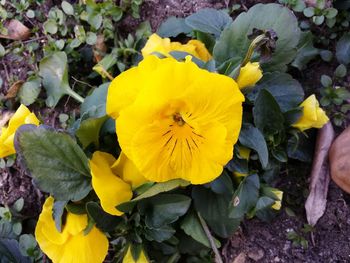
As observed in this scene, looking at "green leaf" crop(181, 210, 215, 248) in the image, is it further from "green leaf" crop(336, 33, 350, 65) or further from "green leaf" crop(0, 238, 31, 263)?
"green leaf" crop(336, 33, 350, 65)

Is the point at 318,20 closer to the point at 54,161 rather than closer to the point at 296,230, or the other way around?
the point at 296,230

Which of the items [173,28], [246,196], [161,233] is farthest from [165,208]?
[173,28]

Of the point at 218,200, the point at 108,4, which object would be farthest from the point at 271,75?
the point at 108,4

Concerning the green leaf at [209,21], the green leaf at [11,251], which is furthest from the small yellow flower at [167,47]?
the green leaf at [11,251]

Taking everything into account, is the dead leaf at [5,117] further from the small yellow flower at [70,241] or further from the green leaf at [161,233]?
the green leaf at [161,233]

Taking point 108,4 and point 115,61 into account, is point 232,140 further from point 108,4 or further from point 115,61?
point 108,4

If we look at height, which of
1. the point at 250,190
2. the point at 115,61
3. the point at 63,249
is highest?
the point at 115,61

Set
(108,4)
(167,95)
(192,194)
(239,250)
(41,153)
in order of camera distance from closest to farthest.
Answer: (167,95) → (41,153) → (192,194) → (239,250) → (108,4)
